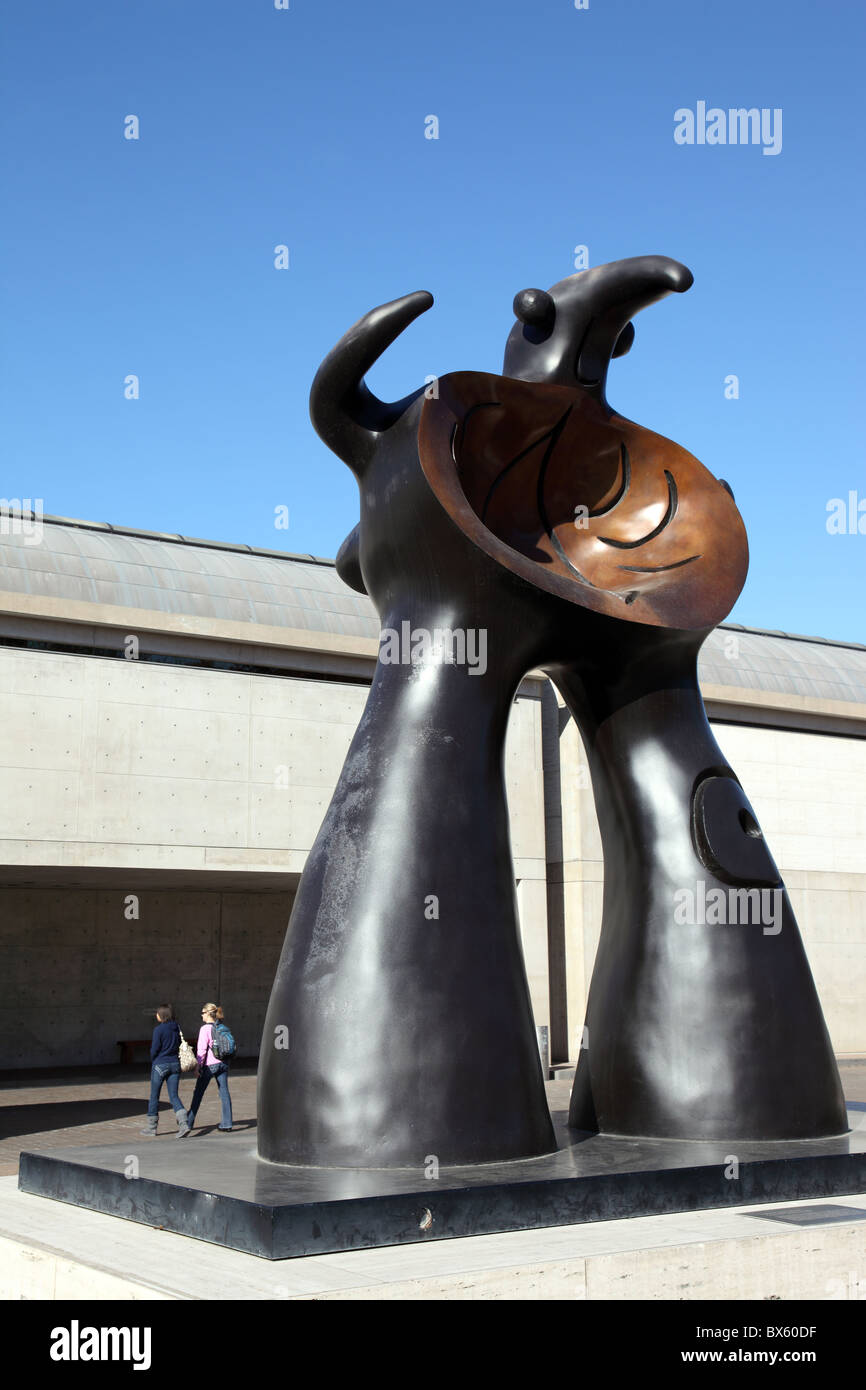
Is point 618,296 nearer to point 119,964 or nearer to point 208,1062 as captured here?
point 208,1062

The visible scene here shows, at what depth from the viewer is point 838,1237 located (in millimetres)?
5781

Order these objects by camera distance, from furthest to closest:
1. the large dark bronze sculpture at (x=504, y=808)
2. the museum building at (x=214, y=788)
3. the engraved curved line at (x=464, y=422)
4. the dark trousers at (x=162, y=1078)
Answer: the museum building at (x=214, y=788) < the dark trousers at (x=162, y=1078) < the engraved curved line at (x=464, y=422) < the large dark bronze sculpture at (x=504, y=808)

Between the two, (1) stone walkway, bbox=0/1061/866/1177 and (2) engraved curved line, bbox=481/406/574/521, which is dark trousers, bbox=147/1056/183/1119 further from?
(2) engraved curved line, bbox=481/406/574/521

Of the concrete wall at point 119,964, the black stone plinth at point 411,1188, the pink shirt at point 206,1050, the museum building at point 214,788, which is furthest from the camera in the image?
the concrete wall at point 119,964

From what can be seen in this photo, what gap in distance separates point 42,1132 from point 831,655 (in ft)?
80.6

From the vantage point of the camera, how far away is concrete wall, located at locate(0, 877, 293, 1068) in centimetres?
2264

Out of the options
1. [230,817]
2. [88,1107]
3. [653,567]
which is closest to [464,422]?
[653,567]

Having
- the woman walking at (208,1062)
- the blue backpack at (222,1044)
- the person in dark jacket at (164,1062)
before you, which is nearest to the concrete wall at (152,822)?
the person in dark jacket at (164,1062)

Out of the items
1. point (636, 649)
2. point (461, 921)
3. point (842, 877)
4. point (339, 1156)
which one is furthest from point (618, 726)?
point (842, 877)

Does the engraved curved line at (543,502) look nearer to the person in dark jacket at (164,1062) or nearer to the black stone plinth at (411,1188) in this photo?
the black stone plinth at (411,1188)

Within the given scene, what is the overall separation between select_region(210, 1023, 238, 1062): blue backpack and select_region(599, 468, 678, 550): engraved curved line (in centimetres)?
626

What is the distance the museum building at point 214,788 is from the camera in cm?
1873

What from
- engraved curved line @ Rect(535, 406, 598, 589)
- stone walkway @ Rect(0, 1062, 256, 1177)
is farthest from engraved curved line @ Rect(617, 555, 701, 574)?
stone walkway @ Rect(0, 1062, 256, 1177)

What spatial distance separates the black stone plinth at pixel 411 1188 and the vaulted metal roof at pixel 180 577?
48.4 feet
